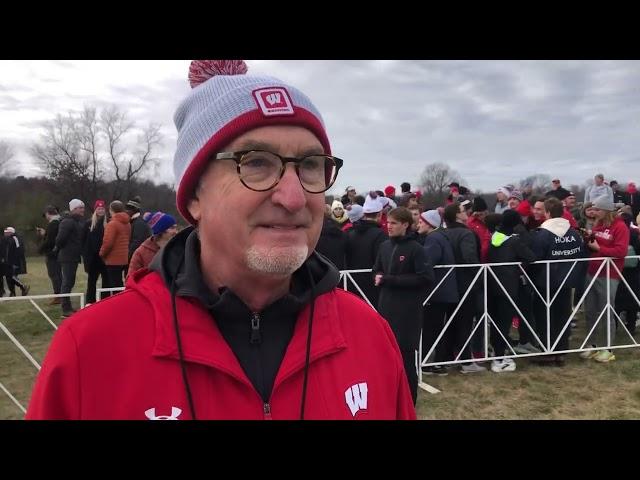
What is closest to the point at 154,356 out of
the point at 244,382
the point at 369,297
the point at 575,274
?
the point at 244,382

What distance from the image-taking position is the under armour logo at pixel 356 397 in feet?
4.54

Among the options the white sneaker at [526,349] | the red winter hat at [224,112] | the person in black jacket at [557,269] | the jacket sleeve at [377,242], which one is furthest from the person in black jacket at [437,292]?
the red winter hat at [224,112]

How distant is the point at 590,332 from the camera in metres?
6.60

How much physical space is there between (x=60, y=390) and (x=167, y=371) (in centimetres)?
26

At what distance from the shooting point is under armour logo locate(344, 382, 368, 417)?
1.38 meters

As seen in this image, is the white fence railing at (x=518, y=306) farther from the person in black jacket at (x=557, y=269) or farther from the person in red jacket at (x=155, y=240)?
the person in red jacket at (x=155, y=240)

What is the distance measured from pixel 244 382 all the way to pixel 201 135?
2.30 feet

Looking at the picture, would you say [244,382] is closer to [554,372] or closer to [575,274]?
[554,372]

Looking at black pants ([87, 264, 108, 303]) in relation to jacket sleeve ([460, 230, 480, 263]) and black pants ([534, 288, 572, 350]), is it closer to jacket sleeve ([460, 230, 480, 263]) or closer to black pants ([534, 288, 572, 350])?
jacket sleeve ([460, 230, 480, 263])

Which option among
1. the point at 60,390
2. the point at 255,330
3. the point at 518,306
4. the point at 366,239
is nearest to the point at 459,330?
the point at 518,306

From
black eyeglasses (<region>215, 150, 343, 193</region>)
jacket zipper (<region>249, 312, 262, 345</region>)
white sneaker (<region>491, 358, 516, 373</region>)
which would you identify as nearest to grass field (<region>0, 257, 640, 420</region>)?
white sneaker (<region>491, 358, 516, 373</region>)

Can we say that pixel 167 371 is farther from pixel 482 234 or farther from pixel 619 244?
pixel 619 244

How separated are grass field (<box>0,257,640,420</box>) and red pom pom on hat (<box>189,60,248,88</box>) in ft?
13.2

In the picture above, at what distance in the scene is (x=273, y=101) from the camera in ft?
4.42
